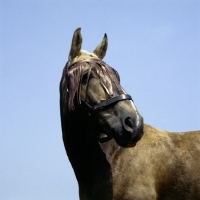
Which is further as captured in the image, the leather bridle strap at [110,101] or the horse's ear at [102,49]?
the horse's ear at [102,49]

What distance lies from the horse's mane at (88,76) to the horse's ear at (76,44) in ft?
1.22

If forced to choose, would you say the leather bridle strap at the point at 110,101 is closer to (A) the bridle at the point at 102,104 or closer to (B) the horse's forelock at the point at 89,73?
(A) the bridle at the point at 102,104

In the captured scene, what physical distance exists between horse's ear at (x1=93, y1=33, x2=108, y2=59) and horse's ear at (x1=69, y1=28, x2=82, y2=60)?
0.62 m

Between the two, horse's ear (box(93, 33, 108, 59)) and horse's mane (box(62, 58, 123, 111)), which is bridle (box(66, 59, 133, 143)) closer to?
horse's mane (box(62, 58, 123, 111))

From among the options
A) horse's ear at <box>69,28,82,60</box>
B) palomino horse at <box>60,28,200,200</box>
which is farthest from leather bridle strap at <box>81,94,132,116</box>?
horse's ear at <box>69,28,82,60</box>

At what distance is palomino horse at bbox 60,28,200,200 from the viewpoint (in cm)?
699

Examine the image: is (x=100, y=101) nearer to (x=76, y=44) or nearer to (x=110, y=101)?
(x=110, y=101)

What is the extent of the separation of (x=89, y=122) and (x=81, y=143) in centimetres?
55

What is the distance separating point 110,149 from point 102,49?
201cm

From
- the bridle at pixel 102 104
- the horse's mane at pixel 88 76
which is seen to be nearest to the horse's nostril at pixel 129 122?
the bridle at pixel 102 104

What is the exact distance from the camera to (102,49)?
8.45 meters

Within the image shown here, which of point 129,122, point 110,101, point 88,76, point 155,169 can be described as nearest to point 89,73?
point 88,76

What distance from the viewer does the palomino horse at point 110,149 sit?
6.99 metres

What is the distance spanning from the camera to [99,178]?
7230 mm
